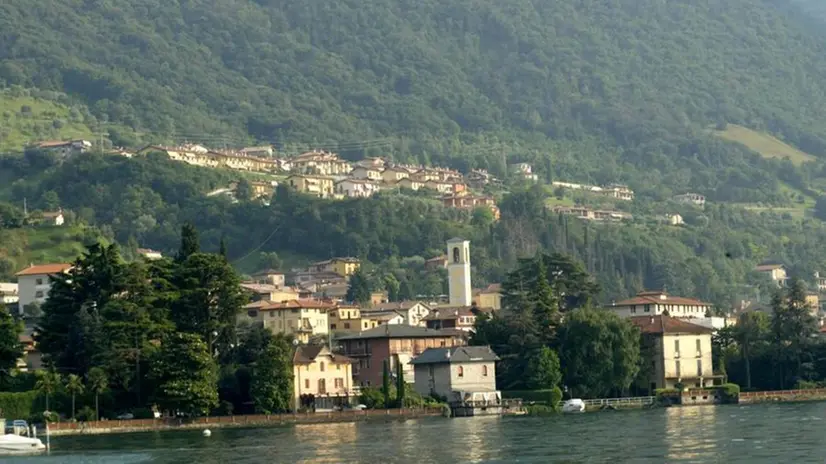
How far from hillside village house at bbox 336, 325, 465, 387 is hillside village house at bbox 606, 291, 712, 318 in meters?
24.8

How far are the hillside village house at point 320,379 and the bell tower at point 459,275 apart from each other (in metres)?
54.1

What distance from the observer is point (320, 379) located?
133 metres

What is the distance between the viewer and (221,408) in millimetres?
120500

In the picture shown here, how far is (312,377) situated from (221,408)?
12.7 metres

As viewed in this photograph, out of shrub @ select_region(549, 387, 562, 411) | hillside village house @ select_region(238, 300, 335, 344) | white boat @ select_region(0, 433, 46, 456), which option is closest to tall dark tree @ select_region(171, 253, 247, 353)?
shrub @ select_region(549, 387, 562, 411)

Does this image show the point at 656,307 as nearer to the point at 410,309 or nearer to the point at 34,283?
the point at 410,309

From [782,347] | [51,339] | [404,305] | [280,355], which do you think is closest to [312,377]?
[280,355]

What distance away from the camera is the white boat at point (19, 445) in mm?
97688

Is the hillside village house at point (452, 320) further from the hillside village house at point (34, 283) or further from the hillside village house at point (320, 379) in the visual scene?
the hillside village house at point (34, 283)

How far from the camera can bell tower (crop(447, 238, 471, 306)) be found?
189m

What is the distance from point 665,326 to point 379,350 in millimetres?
22230

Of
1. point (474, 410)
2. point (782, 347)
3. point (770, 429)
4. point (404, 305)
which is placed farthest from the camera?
point (404, 305)

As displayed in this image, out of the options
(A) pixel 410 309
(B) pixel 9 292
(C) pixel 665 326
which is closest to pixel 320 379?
(C) pixel 665 326

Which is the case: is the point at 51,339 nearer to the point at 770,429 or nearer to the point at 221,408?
the point at 221,408
